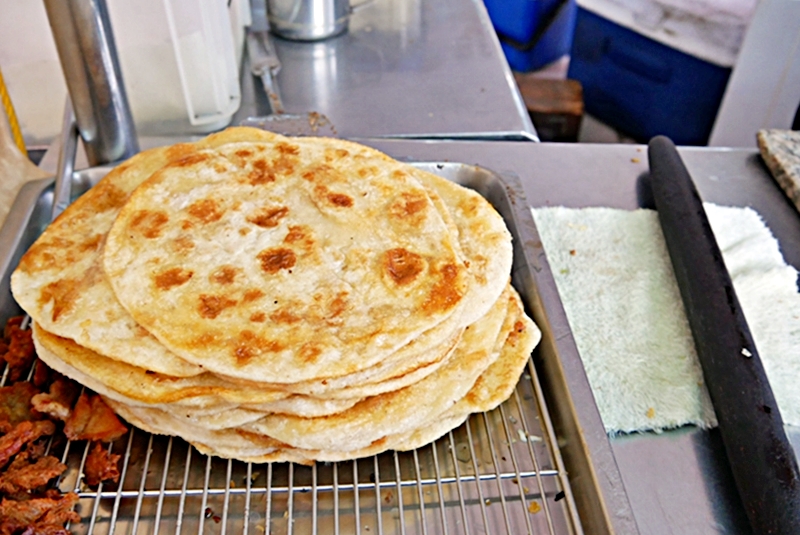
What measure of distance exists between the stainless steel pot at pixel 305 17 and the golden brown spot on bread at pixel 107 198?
152cm

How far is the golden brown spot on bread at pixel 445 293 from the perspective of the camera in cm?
112

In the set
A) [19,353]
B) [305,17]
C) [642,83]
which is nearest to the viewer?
[19,353]

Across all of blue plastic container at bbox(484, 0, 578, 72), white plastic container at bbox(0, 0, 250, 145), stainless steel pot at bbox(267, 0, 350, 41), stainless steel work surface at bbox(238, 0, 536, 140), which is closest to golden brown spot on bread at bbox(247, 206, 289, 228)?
white plastic container at bbox(0, 0, 250, 145)

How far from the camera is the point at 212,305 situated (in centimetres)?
111

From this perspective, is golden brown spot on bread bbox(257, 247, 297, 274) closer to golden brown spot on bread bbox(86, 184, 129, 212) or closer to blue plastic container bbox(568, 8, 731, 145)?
golden brown spot on bread bbox(86, 184, 129, 212)

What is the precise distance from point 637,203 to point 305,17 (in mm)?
1571

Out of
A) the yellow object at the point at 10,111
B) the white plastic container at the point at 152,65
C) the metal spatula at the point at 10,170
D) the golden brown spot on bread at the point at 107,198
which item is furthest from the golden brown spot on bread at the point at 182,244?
the yellow object at the point at 10,111

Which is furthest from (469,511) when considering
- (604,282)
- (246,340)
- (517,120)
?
(517,120)

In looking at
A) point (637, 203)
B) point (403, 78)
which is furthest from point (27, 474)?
point (403, 78)

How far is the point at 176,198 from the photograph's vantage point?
1306 millimetres

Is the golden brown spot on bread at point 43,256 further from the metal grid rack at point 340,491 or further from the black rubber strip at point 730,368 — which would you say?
the black rubber strip at point 730,368

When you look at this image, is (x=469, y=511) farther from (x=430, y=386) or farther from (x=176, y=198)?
(x=176, y=198)

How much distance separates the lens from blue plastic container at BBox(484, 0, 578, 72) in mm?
4305

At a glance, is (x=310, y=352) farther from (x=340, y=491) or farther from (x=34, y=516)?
(x=34, y=516)
